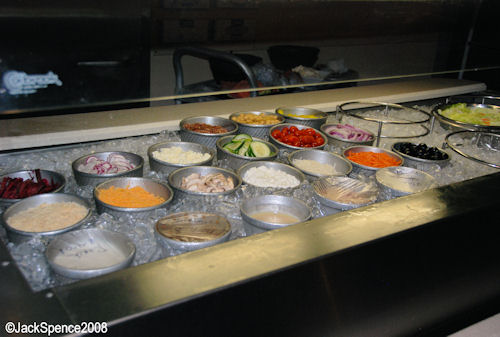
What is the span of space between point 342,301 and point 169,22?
1035mm

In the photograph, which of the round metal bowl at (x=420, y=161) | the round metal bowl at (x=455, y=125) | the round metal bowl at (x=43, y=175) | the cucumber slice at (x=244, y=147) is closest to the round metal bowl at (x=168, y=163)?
the cucumber slice at (x=244, y=147)

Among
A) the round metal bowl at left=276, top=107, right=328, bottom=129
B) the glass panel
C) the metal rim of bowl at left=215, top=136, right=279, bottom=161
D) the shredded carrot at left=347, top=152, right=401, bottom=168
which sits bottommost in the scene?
the shredded carrot at left=347, top=152, right=401, bottom=168

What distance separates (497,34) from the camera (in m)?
2.78

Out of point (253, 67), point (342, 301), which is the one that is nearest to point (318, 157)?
point (253, 67)

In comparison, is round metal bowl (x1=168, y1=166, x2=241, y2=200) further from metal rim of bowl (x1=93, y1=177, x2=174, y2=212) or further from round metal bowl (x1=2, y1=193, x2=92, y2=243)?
round metal bowl (x1=2, y1=193, x2=92, y2=243)

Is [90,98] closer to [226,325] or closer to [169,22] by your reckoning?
[169,22]

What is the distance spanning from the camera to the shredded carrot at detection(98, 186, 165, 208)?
155cm

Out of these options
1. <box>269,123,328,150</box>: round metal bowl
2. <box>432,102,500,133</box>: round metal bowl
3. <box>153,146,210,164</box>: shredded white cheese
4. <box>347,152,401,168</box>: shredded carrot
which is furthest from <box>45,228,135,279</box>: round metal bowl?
<box>432,102,500,133</box>: round metal bowl

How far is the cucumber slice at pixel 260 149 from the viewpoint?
6.59ft

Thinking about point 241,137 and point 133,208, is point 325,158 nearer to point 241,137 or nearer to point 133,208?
point 241,137

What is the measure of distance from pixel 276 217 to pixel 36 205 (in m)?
0.81

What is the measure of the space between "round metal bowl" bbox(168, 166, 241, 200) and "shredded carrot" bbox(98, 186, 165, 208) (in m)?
0.07

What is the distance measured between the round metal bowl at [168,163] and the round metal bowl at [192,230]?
39 centimetres

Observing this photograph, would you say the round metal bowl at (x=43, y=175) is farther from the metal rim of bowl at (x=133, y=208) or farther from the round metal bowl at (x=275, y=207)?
the round metal bowl at (x=275, y=207)
